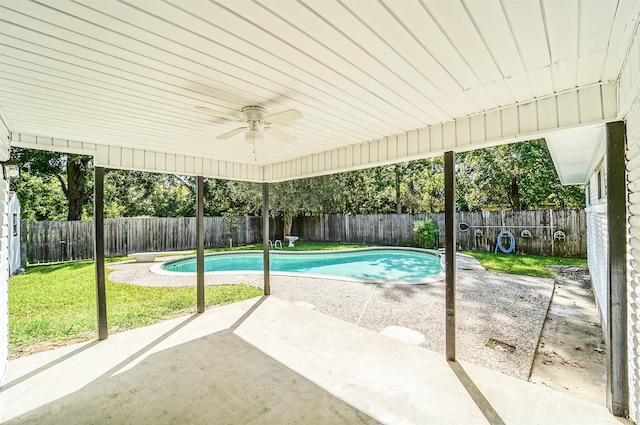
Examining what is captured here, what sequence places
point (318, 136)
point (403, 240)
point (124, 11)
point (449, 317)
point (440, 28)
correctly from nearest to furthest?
point (124, 11) → point (440, 28) → point (449, 317) → point (318, 136) → point (403, 240)

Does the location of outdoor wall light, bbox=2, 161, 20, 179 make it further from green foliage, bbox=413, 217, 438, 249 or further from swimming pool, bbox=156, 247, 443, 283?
green foliage, bbox=413, 217, 438, 249

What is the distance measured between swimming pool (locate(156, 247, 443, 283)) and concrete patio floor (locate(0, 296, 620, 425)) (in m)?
5.08

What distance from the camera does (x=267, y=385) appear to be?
8.63ft

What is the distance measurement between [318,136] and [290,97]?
119 cm

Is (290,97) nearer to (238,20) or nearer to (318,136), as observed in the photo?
(238,20)

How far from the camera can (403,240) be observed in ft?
39.8

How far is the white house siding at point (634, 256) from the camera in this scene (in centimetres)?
181

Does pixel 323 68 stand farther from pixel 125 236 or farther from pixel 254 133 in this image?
pixel 125 236

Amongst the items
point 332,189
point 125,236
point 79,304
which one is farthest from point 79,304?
point 332,189

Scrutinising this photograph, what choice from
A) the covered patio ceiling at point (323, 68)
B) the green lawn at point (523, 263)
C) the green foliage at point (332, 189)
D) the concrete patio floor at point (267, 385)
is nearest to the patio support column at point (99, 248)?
the concrete patio floor at point (267, 385)

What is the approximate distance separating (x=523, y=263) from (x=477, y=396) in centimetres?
688

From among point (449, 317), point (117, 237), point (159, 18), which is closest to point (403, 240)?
point (449, 317)

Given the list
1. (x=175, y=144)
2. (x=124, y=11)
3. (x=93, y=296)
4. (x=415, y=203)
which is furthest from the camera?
(x=415, y=203)

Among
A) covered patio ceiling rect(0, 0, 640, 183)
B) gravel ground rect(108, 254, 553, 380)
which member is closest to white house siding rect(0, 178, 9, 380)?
covered patio ceiling rect(0, 0, 640, 183)
